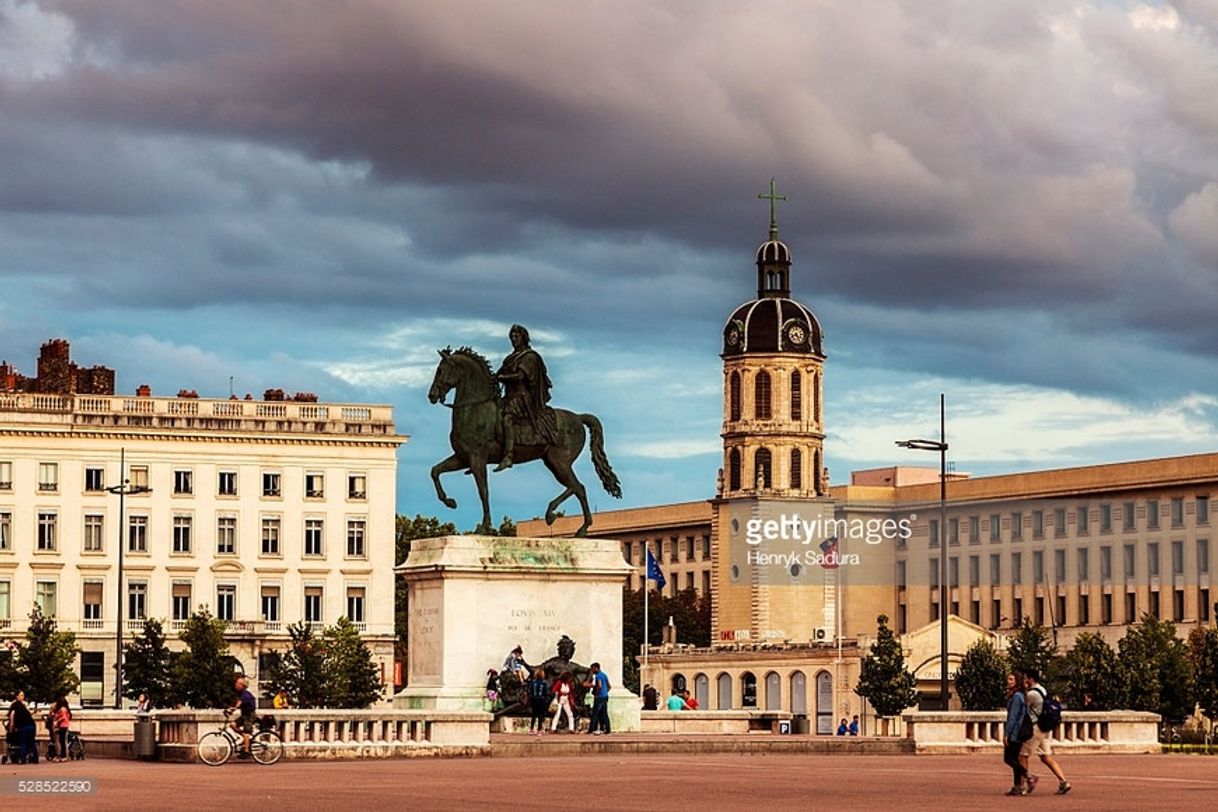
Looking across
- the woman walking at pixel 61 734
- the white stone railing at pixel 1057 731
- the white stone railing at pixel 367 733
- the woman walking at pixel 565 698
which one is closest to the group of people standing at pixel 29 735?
the woman walking at pixel 61 734

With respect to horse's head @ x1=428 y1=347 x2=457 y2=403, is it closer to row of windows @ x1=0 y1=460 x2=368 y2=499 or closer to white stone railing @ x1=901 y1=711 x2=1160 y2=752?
white stone railing @ x1=901 y1=711 x2=1160 y2=752

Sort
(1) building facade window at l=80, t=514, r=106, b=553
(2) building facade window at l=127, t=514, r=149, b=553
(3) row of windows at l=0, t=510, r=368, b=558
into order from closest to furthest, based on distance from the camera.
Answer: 1. (3) row of windows at l=0, t=510, r=368, b=558
2. (1) building facade window at l=80, t=514, r=106, b=553
3. (2) building facade window at l=127, t=514, r=149, b=553

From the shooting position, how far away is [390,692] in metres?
130

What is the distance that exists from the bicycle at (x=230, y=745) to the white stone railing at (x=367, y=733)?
0.79 meters

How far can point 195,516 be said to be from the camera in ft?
427

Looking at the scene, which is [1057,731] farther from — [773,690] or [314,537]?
[773,690]

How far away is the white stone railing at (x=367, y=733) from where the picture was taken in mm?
45062

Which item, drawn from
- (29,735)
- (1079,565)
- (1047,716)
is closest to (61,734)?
(29,735)

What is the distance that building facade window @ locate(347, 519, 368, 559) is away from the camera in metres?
132

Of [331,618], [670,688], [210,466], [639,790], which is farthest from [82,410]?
[639,790]

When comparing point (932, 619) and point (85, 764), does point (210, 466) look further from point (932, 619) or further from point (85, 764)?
point (85, 764)

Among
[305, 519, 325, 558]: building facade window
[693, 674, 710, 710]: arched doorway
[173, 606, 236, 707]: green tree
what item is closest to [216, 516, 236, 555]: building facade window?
[305, 519, 325, 558]: building facade window

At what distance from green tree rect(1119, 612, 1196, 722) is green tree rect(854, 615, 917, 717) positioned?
14.6m

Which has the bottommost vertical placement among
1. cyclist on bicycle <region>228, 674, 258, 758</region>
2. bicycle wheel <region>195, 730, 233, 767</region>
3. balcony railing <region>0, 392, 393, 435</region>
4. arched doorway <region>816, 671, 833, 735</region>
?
arched doorway <region>816, 671, 833, 735</region>
